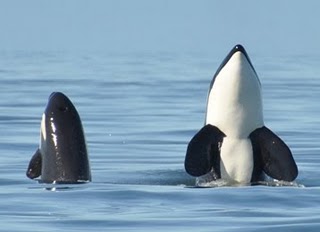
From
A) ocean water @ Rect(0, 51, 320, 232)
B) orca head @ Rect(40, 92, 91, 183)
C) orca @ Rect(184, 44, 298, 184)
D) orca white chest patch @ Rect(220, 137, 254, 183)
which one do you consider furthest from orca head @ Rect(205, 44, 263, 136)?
orca head @ Rect(40, 92, 91, 183)

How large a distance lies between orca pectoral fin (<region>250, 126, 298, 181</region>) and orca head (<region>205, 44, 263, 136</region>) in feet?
0.44

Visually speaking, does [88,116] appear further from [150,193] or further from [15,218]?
[15,218]

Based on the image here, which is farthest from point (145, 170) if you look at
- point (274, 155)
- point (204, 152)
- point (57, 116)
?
point (274, 155)

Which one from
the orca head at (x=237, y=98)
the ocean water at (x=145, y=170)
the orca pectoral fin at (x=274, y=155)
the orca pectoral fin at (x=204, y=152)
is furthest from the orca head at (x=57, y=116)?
the orca pectoral fin at (x=274, y=155)

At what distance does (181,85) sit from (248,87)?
70.4 feet

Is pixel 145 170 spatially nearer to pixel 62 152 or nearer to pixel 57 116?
pixel 57 116

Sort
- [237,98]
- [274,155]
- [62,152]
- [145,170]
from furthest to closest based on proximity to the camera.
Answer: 1. [145,170]
2. [237,98]
3. [274,155]
4. [62,152]

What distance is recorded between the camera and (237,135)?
16.9m

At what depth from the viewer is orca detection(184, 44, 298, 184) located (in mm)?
16734

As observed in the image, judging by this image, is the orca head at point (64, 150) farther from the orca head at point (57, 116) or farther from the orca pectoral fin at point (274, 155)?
the orca pectoral fin at point (274, 155)

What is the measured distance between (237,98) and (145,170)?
1.87m

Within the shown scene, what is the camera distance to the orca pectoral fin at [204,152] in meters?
16.6

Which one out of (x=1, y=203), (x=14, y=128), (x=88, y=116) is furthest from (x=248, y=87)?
(x=88, y=116)

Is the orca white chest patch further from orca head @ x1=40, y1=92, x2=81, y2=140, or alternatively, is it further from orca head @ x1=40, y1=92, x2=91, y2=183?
orca head @ x1=40, y1=92, x2=81, y2=140
